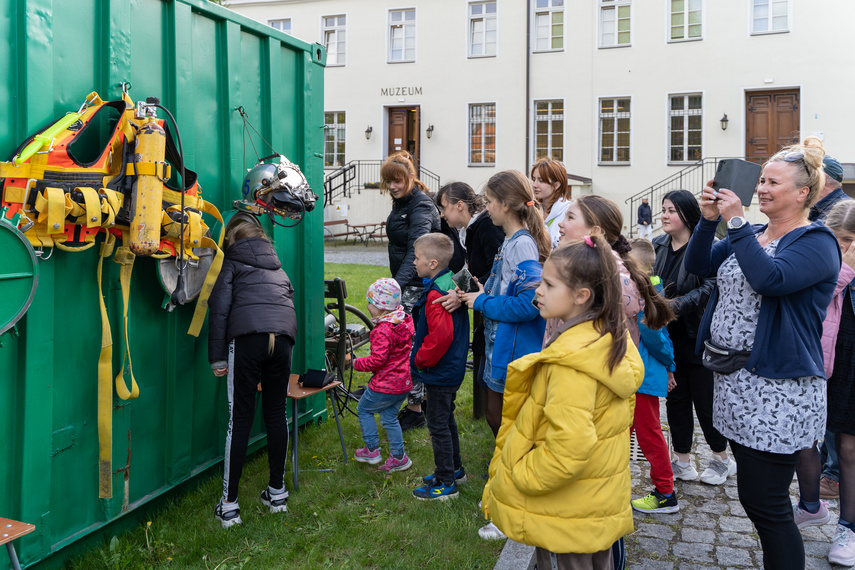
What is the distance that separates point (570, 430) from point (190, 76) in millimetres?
2976

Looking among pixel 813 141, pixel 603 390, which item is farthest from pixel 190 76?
pixel 813 141

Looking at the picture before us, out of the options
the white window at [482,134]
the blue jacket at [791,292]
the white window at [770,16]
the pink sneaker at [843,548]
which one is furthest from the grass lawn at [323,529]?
the white window at [770,16]

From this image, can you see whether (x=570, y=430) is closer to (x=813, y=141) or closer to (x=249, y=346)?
(x=249, y=346)

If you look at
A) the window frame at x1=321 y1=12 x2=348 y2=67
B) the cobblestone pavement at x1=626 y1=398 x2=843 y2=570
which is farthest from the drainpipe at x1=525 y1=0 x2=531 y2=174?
the cobblestone pavement at x1=626 y1=398 x2=843 y2=570

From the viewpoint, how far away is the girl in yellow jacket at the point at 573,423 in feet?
8.87

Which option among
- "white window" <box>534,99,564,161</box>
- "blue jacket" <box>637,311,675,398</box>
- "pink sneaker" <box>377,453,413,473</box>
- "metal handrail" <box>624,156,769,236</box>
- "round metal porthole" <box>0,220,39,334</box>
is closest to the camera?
"round metal porthole" <box>0,220,39,334</box>

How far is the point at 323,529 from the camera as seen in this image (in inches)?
167

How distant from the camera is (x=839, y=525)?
3.88 m

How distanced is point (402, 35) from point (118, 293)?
25374 mm

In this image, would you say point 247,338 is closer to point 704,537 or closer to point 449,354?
point 449,354

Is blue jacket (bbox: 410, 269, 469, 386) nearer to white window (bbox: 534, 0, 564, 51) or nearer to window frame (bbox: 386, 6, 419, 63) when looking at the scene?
white window (bbox: 534, 0, 564, 51)

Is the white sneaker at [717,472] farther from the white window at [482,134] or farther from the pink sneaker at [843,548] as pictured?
the white window at [482,134]

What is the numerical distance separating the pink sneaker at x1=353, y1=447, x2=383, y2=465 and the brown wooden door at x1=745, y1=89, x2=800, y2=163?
71.9 ft

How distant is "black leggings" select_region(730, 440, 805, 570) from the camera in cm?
305
